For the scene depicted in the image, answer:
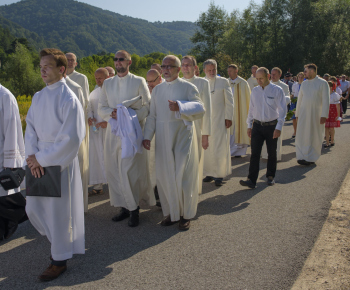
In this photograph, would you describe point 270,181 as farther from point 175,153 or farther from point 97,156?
point 97,156

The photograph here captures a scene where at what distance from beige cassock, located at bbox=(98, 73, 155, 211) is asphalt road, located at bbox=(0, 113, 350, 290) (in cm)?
45

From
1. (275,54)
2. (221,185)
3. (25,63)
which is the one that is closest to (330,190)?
(221,185)

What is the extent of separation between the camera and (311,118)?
9.26 m

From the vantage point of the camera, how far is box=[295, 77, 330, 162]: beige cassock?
9.03m

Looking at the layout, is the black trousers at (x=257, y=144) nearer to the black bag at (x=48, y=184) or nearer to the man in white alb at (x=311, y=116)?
the man in white alb at (x=311, y=116)

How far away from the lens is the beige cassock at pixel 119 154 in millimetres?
5445

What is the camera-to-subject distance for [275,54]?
4822cm

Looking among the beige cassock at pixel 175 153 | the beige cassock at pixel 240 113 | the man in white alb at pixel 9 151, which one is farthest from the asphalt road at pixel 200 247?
the beige cassock at pixel 240 113

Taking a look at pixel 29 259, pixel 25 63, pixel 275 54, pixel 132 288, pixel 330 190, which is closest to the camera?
pixel 132 288

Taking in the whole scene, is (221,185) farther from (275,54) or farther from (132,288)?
(275,54)

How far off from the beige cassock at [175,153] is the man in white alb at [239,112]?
462 centimetres

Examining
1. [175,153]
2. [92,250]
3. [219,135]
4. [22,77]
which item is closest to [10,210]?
[92,250]

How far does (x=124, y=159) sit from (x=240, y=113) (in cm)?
530

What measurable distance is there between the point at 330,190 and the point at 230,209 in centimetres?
209
